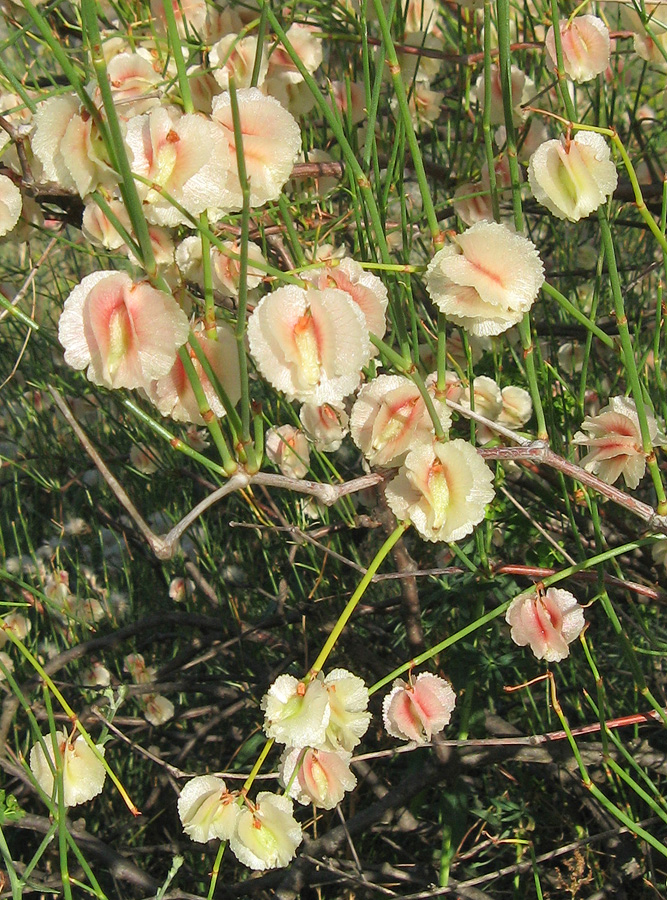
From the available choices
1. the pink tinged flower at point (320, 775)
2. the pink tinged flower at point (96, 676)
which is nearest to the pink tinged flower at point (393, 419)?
the pink tinged flower at point (320, 775)

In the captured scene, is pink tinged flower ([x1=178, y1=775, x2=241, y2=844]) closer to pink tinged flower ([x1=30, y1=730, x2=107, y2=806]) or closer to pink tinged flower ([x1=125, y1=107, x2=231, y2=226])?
pink tinged flower ([x1=30, y1=730, x2=107, y2=806])

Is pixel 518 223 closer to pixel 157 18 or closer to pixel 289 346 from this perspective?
pixel 289 346

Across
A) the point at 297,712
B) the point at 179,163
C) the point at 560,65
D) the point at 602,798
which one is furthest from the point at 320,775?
the point at 560,65

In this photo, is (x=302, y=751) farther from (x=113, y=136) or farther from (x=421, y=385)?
(x=113, y=136)

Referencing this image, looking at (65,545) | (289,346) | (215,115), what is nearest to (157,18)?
(215,115)

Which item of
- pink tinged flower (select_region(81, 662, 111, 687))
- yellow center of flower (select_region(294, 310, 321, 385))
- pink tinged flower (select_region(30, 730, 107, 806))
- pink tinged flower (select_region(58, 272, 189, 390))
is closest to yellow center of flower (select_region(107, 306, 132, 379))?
pink tinged flower (select_region(58, 272, 189, 390))

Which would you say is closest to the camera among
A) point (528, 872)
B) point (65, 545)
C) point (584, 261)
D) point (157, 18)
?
point (157, 18)
